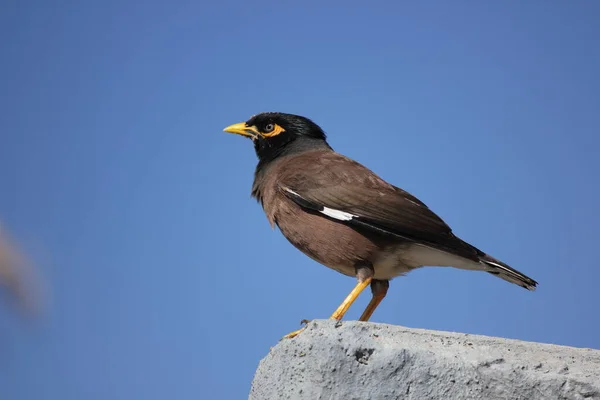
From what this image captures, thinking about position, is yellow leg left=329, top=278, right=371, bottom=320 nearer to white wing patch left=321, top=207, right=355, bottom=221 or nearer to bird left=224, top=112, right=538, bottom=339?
bird left=224, top=112, right=538, bottom=339

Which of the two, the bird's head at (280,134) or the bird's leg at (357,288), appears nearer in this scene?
the bird's leg at (357,288)

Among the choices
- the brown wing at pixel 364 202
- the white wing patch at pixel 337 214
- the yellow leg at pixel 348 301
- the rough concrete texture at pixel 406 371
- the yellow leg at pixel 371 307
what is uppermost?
the brown wing at pixel 364 202

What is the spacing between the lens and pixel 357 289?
5.39m

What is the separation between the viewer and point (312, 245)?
5.67 meters

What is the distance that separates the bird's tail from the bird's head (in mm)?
2307

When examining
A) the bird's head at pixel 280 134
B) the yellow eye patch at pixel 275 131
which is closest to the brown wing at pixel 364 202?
the bird's head at pixel 280 134

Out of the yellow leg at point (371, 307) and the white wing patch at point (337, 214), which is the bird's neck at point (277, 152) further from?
the yellow leg at point (371, 307)

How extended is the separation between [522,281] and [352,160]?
2.12 m

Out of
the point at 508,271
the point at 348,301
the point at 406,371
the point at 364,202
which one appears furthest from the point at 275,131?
the point at 406,371

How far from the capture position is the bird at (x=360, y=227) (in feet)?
18.1

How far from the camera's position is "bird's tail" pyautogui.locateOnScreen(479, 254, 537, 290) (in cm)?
563

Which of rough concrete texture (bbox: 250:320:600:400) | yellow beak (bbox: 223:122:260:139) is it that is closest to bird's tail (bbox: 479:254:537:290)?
rough concrete texture (bbox: 250:320:600:400)

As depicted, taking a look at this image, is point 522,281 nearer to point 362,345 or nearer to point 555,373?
point 555,373

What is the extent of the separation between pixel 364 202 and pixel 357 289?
84cm
